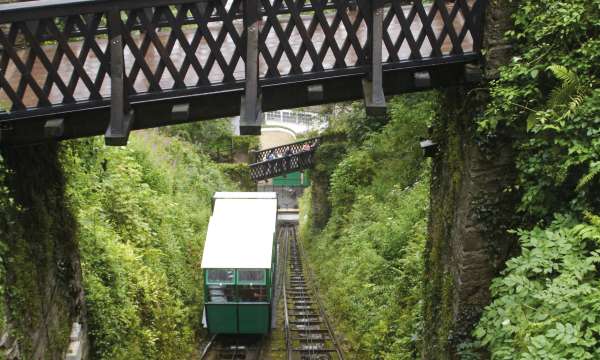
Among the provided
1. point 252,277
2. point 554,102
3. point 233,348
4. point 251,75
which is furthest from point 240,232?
point 554,102

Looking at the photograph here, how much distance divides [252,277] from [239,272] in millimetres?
348

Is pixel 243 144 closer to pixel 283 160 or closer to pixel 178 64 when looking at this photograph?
pixel 283 160

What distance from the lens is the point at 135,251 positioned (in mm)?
13164

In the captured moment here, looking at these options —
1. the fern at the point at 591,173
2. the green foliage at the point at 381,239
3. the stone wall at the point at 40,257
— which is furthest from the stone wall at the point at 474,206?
the stone wall at the point at 40,257

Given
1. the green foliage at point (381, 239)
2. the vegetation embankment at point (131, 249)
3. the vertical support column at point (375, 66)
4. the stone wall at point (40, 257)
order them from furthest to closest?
the green foliage at point (381, 239), the vegetation embankment at point (131, 249), the vertical support column at point (375, 66), the stone wall at point (40, 257)

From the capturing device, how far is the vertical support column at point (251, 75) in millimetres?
6387

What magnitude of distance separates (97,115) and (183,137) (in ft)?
82.1

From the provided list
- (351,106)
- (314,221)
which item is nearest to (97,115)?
(351,106)

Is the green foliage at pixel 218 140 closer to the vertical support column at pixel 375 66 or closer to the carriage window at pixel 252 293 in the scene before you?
the carriage window at pixel 252 293

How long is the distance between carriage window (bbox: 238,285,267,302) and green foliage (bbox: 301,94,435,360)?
8.36 ft

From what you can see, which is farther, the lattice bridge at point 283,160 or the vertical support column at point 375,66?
the lattice bridge at point 283,160

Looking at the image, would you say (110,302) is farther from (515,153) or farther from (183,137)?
(183,137)

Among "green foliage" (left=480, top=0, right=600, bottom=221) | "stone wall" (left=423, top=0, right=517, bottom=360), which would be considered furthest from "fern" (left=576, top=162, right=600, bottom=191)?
"stone wall" (left=423, top=0, right=517, bottom=360)

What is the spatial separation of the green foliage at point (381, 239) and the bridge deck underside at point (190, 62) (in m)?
3.17
